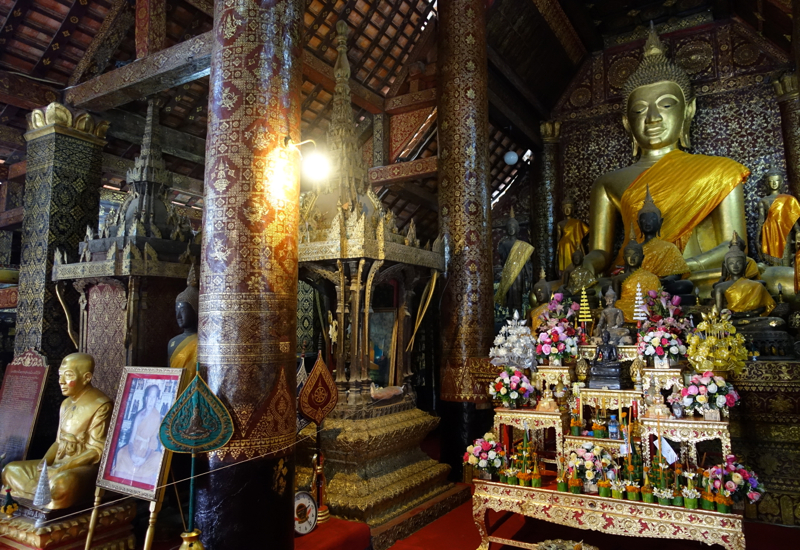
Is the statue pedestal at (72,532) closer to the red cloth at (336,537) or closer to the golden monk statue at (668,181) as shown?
the red cloth at (336,537)

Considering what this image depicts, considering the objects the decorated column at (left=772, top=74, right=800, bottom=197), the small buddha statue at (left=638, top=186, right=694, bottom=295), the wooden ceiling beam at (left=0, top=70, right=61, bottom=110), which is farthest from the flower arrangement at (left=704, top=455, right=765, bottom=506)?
the wooden ceiling beam at (left=0, top=70, right=61, bottom=110)

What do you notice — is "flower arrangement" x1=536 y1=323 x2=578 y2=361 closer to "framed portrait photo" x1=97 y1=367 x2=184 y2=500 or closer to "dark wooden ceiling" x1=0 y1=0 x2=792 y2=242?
"framed portrait photo" x1=97 y1=367 x2=184 y2=500

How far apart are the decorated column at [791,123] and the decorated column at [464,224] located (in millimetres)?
4954

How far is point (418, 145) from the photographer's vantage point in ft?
32.6

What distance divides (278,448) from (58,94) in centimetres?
532

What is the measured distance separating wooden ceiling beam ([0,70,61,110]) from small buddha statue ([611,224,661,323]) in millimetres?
6730

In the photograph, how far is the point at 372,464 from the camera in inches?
184

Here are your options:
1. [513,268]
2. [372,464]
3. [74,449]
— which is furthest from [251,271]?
[513,268]

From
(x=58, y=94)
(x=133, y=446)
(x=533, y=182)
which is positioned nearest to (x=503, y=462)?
(x=133, y=446)

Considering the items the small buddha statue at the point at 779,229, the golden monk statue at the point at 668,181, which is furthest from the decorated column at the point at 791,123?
the golden monk statue at the point at 668,181

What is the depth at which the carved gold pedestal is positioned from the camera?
4.35 meters

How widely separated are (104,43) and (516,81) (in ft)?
20.5

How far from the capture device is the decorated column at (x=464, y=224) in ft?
19.4

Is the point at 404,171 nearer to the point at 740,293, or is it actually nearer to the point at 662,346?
the point at 740,293
